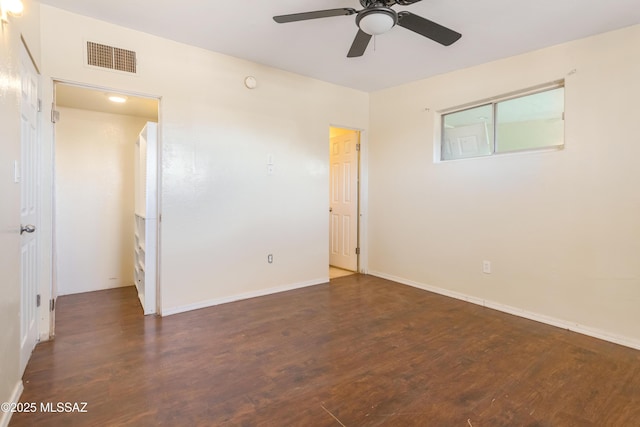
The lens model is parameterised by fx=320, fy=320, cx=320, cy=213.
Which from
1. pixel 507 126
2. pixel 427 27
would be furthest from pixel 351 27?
pixel 507 126

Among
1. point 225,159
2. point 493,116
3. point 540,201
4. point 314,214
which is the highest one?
point 493,116

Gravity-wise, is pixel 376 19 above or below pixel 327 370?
above

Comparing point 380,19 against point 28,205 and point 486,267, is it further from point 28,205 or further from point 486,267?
point 486,267

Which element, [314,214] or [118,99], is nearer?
[118,99]

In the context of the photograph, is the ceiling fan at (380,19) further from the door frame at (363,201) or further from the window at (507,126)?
the door frame at (363,201)

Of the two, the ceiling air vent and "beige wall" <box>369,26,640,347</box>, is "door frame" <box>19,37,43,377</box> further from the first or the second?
"beige wall" <box>369,26,640,347</box>

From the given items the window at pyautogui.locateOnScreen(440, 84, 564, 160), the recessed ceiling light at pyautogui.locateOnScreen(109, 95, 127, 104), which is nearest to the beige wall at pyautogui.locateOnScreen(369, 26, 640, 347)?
the window at pyautogui.locateOnScreen(440, 84, 564, 160)

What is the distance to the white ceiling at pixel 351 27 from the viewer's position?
244 cm

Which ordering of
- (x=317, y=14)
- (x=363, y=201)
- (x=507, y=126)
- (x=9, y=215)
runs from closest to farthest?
(x=9, y=215)
(x=317, y=14)
(x=507, y=126)
(x=363, y=201)

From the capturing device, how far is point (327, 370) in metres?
2.16

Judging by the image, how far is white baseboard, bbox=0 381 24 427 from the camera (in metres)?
1.55

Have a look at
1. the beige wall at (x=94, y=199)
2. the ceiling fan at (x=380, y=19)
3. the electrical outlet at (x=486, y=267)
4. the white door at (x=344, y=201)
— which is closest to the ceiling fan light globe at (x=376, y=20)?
the ceiling fan at (x=380, y=19)

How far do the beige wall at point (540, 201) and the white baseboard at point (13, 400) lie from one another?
381cm

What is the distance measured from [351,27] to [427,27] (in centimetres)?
83
